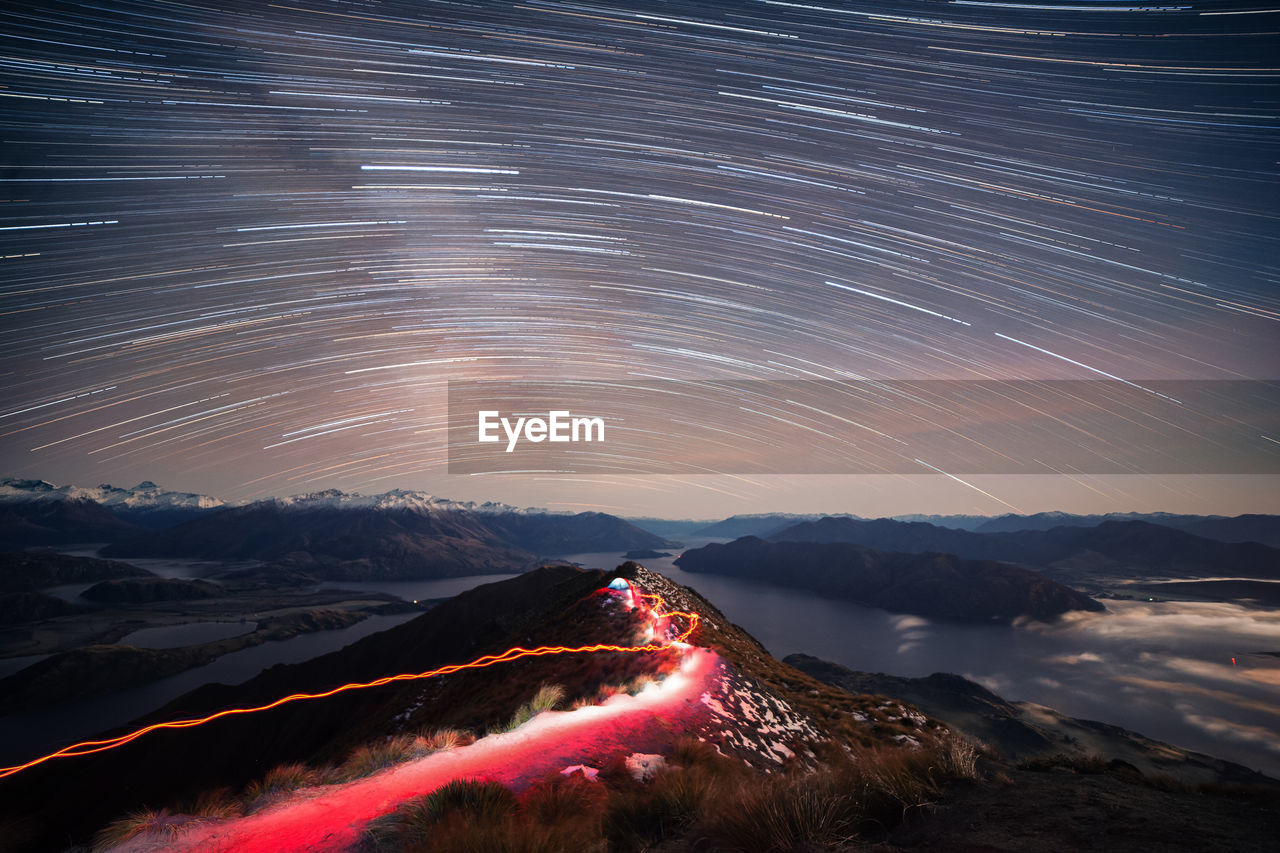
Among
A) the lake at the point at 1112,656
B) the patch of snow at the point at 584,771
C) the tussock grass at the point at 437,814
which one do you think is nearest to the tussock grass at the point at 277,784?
the tussock grass at the point at 437,814

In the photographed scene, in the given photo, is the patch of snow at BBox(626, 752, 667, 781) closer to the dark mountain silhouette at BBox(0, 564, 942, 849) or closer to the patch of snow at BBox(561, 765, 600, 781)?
the patch of snow at BBox(561, 765, 600, 781)

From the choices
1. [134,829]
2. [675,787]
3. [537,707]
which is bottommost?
[537,707]

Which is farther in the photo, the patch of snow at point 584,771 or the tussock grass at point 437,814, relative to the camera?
the patch of snow at point 584,771

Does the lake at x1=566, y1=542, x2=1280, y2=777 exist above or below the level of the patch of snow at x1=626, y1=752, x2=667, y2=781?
below

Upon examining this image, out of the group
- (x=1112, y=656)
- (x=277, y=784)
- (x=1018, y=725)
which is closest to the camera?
(x=277, y=784)

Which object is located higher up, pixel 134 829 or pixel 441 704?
pixel 134 829

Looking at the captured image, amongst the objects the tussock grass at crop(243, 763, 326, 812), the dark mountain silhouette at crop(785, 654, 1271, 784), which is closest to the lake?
the dark mountain silhouette at crop(785, 654, 1271, 784)

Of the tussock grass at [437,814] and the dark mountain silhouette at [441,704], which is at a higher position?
the tussock grass at [437,814]

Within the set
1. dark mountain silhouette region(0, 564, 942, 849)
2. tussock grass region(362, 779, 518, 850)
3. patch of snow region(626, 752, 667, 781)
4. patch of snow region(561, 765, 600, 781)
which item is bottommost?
dark mountain silhouette region(0, 564, 942, 849)

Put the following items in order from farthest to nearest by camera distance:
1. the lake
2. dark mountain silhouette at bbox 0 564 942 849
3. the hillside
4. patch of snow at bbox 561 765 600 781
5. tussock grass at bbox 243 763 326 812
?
1. the lake
2. dark mountain silhouette at bbox 0 564 942 849
3. patch of snow at bbox 561 765 600 781
4. tussock grass at bbox 243 763 326 812
5. the hillside

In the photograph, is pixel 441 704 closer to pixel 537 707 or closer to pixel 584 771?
pixel 537 707

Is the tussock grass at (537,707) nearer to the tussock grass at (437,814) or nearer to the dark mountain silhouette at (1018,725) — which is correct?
the tussock grass at (437,814)

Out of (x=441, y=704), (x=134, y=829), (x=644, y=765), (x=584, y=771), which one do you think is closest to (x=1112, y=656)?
(x=441, y=704)
